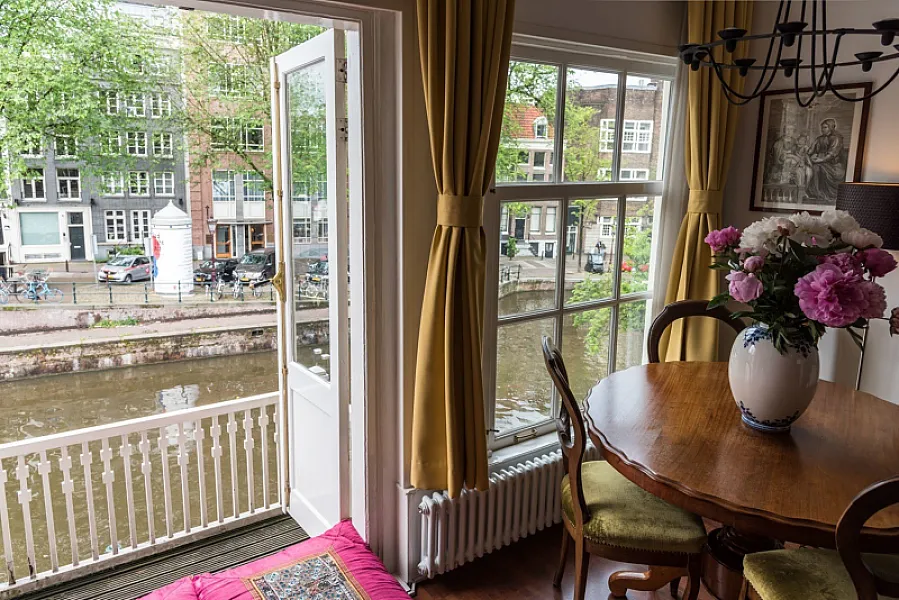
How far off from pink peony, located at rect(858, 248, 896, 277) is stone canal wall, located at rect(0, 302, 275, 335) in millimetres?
5529

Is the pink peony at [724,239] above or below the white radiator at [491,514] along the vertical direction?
above

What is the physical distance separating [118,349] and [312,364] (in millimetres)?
3850

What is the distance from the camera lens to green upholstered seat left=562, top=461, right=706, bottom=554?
1900 mm

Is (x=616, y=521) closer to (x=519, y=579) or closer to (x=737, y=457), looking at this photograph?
(x=737, y=457)

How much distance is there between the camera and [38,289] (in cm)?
528

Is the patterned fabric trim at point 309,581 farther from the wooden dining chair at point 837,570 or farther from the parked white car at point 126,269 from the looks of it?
→ the parked white car at point 126,269

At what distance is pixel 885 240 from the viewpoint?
7.41ft

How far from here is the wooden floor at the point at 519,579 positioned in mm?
2369

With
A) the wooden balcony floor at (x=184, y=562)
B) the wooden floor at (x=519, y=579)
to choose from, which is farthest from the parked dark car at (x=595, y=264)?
the wooden balcony floor at (x=184, y=562)

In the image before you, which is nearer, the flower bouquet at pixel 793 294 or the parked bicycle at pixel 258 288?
the flower bouquet at pixel 793 294

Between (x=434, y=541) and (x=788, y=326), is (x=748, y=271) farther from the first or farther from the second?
(x=434, y=541)

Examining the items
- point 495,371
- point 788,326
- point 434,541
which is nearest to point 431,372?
point 495,371

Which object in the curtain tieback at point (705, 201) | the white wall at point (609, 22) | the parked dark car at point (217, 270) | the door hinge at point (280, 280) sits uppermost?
the white wall at point (609, 22)

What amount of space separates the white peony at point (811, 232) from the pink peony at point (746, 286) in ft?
0.56
